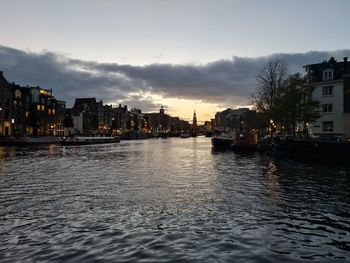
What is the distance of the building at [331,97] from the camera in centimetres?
7219

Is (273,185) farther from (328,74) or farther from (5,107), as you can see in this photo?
(5,107)

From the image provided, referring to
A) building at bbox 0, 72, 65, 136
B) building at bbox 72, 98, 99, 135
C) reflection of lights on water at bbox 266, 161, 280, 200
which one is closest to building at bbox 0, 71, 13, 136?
building at bbox 0, 72, 65, 136

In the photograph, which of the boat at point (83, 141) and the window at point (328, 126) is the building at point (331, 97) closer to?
the window at point (328, 126)

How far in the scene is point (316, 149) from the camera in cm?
4656

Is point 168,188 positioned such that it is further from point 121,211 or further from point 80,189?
point 121,211

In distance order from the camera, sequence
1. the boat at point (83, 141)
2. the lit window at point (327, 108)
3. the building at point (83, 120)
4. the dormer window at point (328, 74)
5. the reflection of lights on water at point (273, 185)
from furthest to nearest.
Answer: the building at point (83, 120) < the boat at point (83, 141) < the dormer window at point (328, 74) < the lit window at point (327, 108) < the reflection of lights on water at point (273, 185)

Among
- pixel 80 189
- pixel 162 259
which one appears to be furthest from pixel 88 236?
pixel 80 189

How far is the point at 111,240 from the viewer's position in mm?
12508

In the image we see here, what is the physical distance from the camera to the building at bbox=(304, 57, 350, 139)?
72188mm

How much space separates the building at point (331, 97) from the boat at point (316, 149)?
2057 centimetres

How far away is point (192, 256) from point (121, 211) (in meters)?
6.62

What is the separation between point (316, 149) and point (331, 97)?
32401 millimetres

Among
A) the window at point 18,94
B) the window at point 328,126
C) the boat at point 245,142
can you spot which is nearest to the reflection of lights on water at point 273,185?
the boat at point 245,142

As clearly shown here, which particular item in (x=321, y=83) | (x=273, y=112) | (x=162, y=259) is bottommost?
(x=162, y=259)
